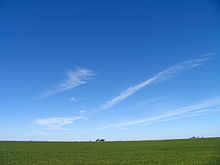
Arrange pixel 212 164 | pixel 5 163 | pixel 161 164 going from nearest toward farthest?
pixel 212 164 → pixel 161 164 → pixel 5 163

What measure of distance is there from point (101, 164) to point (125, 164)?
2794 mm

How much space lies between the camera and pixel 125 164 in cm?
1931

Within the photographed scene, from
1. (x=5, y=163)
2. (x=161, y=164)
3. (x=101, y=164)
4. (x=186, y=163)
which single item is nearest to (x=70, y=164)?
(x=101, y=164)

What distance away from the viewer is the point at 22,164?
785 inches

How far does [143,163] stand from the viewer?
65.3 feet

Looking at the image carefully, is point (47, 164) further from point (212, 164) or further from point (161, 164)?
point (212, 164)

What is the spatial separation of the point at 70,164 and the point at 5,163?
8371 mm

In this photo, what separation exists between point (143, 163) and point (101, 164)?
4996mm

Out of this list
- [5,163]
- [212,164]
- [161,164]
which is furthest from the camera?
[5,163]

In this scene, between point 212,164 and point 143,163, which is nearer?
point 212,164

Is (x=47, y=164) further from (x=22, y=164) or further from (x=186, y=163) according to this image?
(x=186, y=163)

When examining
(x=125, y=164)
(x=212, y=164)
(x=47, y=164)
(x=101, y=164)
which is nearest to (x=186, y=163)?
(x=212, y=164)

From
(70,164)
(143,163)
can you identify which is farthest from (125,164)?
(70,164)

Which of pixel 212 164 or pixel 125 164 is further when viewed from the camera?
pixel 125 164
